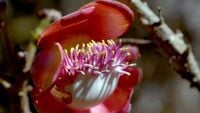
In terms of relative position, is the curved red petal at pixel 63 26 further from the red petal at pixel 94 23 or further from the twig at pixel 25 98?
the twig at pixel 25 98

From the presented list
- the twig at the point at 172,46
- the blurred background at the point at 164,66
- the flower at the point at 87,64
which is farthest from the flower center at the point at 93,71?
the blurred background at the point at 164,66

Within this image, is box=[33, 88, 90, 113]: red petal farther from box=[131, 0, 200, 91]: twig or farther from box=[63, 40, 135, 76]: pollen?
box=[131, 0, 200, 91]: twig

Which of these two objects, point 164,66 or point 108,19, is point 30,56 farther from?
point 164,66

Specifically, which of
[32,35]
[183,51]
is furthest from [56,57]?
[183,51]

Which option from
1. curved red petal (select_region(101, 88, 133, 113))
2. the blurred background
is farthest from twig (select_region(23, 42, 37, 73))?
the blurred background

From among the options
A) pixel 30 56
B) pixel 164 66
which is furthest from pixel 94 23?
pixel 164 66

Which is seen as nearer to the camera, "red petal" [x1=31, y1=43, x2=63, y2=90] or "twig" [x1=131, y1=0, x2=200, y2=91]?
"red petal" [x1=31, y1=43, x2=63, y2=90]

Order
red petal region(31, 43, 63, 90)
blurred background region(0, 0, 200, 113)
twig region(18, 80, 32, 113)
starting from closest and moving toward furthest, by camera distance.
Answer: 1. red petal region(31, 43, 63, 90)
2. twig region(18, 80, 32, 113)
3. blurred background region(0, 0, 200, 113)
